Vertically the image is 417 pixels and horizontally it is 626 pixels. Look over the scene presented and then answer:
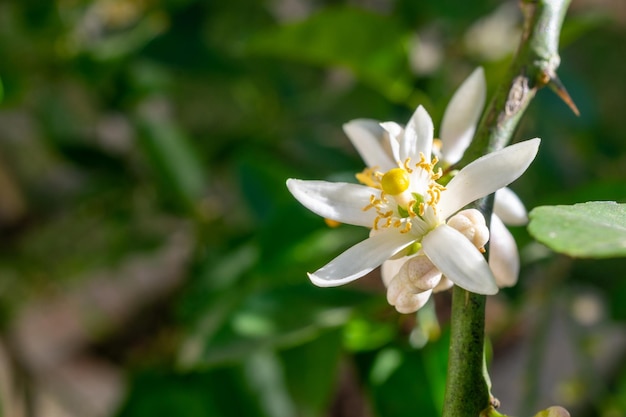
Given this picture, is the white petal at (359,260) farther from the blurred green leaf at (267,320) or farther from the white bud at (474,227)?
the blurred green leaf at (267,320)

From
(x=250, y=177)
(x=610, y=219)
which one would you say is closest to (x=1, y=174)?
(x=250, y=177)

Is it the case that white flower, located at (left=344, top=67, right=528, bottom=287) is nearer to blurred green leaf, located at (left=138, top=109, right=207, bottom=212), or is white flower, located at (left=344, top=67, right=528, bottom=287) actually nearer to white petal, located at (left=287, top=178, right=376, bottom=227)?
white petal, located at (left=287, top=178, right=376, bottom=227)

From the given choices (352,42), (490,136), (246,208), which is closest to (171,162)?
(246,208)

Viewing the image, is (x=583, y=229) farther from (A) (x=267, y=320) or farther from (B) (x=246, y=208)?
(B) (x=246, y=208)

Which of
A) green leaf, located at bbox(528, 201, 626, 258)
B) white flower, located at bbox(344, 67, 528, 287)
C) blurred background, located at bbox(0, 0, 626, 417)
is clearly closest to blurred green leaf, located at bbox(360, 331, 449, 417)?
blurred background, located at bbox(0, 0, 626, 417)

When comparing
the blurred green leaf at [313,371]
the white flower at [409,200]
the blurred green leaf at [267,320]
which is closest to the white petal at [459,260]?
the white flower at [409,200]

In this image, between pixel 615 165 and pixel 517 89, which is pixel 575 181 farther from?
pixel 517 89
